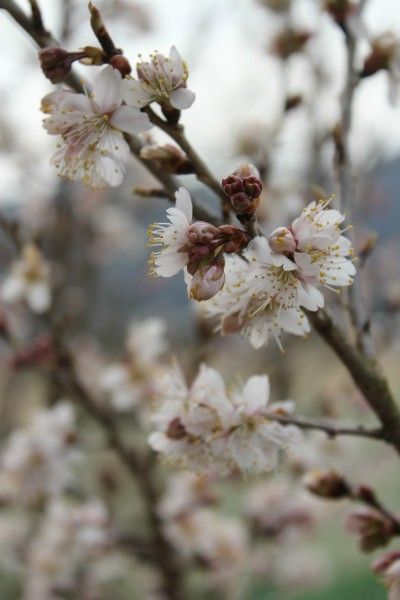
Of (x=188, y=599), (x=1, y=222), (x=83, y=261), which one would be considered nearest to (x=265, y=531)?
(x=188, y=599)

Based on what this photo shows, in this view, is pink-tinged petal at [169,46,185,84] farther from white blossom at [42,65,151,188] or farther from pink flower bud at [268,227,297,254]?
pink flower bud at [268,227,297,254]

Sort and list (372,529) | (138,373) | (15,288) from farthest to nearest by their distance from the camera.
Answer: (138,373) < (15,288) < (372,529)

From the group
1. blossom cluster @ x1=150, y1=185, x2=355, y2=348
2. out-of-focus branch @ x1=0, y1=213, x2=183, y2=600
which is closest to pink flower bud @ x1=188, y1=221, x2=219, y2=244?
blossom cluster @ x1=150, y1=185, x2=355, y2=348

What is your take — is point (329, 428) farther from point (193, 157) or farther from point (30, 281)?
point (30, 281)

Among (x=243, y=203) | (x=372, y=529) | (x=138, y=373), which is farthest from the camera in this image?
(x=138, y=373)

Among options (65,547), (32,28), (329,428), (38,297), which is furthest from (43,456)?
(32,28)

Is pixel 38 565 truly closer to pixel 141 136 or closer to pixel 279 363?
pixel 279 363

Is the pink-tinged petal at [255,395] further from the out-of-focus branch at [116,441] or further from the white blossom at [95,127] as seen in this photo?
the out-of-focus branch at [116,441]
